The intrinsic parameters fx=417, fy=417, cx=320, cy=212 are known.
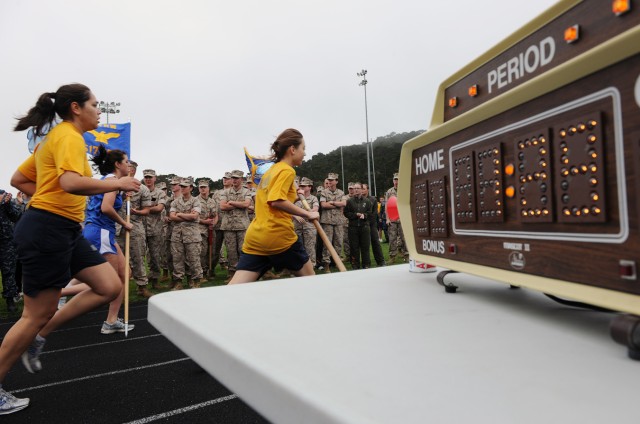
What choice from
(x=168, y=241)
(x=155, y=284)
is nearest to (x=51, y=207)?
(x=155, y=284)

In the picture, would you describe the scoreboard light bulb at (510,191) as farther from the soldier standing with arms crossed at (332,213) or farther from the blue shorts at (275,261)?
the soldier standing with arms crossed at (332,213)

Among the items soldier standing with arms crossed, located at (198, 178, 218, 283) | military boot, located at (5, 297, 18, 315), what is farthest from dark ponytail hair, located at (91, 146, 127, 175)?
soldier standing with arms crossed, located at (198, 178, 218, 283)

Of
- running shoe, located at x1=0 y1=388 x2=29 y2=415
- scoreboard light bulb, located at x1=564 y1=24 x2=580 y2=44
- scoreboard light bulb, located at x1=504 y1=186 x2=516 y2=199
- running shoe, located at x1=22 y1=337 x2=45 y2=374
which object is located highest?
scoreboard light bulb, located at x1=564 y1=24 x2=580 y2=44

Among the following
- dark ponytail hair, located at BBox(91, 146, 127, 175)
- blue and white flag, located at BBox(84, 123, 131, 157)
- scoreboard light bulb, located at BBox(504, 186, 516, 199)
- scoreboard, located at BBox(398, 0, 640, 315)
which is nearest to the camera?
scoreboard, located at BBox(398, 0, 640, 315)

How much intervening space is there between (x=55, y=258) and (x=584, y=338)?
2748mm

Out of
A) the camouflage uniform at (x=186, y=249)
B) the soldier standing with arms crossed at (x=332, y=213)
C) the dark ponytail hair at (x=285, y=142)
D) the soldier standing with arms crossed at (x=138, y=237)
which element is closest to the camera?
the dark ponytail hair at (x=285, y=142)

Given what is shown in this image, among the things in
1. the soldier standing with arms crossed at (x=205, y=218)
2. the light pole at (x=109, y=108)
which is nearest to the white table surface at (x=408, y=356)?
the soldier standing with arms crossed at (x=205, y=218)

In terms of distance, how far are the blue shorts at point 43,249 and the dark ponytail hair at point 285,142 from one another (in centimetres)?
154

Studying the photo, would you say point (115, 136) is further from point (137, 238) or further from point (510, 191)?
point (510, 191)

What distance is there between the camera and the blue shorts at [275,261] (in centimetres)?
319

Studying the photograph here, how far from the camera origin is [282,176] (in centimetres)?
312

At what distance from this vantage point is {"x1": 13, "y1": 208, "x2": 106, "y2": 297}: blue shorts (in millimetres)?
2457

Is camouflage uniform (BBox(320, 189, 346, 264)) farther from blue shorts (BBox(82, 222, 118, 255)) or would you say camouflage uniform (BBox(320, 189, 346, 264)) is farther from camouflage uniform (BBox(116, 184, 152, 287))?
blue shorts (BBox(82, 222, 118, 255))

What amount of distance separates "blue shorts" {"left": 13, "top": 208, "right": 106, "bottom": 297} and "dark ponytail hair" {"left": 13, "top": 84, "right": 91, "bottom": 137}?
544mm
